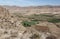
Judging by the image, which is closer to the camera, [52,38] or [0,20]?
[0,20]

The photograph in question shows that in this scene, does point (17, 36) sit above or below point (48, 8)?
above

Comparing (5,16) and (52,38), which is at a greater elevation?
(5,16)

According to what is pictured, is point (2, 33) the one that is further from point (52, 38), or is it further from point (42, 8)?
point (42, 8)

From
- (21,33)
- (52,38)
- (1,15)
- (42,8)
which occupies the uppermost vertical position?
(1,15)

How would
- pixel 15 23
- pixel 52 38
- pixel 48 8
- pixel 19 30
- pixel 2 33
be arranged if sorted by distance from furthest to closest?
pixel 48 8 < pixel 52 38 < pixel 15 23 < pixel 19 30 < pixel 2 33

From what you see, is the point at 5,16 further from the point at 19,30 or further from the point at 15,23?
the point at 19,30

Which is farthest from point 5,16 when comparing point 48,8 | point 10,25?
point 48,8

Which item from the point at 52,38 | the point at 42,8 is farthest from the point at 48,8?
the point at 52,38

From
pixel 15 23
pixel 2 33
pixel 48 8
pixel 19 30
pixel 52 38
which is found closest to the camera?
pixel 2 33

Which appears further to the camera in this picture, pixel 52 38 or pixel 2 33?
pixel 52 38
